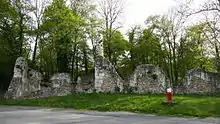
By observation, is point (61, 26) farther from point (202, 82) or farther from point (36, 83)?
point (202, 82)

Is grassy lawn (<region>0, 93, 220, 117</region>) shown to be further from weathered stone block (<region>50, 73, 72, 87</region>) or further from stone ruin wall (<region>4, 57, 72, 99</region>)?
weathered stone block (<region>50, 73, 72, 87</region>)

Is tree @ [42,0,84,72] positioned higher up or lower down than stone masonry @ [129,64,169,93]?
higher up

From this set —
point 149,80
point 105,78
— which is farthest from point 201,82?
point 105,78

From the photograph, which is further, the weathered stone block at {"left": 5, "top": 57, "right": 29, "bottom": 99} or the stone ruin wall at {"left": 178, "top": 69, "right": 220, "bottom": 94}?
the weathered stone block at {"left": 5, "top": 57, "right": 29, "bottom": 99}

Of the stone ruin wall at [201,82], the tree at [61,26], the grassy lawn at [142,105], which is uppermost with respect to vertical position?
the tree at [61,26]

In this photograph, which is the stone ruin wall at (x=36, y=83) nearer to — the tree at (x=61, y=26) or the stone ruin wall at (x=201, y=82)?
the tree at (x=61, y=26)

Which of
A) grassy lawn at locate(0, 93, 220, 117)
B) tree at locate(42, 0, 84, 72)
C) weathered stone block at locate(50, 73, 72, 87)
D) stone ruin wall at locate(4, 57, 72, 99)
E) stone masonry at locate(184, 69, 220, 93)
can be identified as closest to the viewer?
grassy lawn at locate(0, 93, 220, 117)

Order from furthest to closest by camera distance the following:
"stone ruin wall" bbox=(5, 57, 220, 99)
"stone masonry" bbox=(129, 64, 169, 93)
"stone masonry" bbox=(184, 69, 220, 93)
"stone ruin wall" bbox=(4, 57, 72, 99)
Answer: "stone ruin wall" bbox=(4, 57, 72, 99) → "stone masonry" bbox=(129, 64, 169, 93) → "stone ruin wall" bbox=(5, 57, 220, 99) → "stone masonry" bbox=(184, 69, 220, 93)

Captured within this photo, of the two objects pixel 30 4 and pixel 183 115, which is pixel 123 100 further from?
pixel 30 4

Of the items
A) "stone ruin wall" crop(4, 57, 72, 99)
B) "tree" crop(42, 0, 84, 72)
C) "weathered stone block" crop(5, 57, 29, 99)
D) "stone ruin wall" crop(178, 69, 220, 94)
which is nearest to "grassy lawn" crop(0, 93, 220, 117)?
"weathered stone block" crop(5, 57, 29, 99)

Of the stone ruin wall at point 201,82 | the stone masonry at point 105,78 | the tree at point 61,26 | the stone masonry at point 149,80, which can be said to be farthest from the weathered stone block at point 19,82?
the stone ruin wall at point 201,82

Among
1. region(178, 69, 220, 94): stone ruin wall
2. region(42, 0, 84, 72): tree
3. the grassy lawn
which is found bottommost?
the grassy lawn

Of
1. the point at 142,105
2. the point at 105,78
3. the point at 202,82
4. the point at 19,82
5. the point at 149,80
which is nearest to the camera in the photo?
the point at 142,105

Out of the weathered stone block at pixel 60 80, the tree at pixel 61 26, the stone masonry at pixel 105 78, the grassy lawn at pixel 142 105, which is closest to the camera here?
the grassy lawn at pixel 142 105
